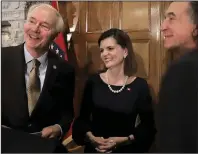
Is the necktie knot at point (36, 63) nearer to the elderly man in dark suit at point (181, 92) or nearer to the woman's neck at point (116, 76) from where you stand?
the woman's neck at point (116, 76)

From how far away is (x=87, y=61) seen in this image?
4.52ft

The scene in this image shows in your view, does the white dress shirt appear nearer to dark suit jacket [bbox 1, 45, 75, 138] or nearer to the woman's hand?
dark suit jacket [bbox 1, 45, 75, 138]

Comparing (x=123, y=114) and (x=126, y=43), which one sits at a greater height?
(x=126, y=43)

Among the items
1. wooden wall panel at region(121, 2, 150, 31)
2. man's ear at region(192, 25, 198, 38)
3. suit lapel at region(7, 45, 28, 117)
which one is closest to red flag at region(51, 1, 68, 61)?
suit lapel at region(7, 45, 28, 117)

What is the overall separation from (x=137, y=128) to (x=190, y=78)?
0.33 meters

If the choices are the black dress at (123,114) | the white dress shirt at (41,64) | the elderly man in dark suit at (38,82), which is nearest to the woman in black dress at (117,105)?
the black dress at (123,114)

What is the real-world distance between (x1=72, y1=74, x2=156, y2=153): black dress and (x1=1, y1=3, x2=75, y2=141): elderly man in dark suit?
121mm

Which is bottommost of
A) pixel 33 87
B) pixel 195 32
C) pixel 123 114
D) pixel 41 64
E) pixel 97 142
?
pixel 97 142

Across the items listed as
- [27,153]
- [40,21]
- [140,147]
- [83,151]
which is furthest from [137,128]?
[40,21]

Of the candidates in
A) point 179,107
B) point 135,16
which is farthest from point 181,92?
point 135,16

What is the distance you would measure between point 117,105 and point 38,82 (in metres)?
0.38

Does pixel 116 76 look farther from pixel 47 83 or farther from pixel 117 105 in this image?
pixel 47 83

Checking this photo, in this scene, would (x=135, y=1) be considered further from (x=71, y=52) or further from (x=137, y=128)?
(x=137, y=128)

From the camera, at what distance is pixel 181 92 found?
1.33 metres
